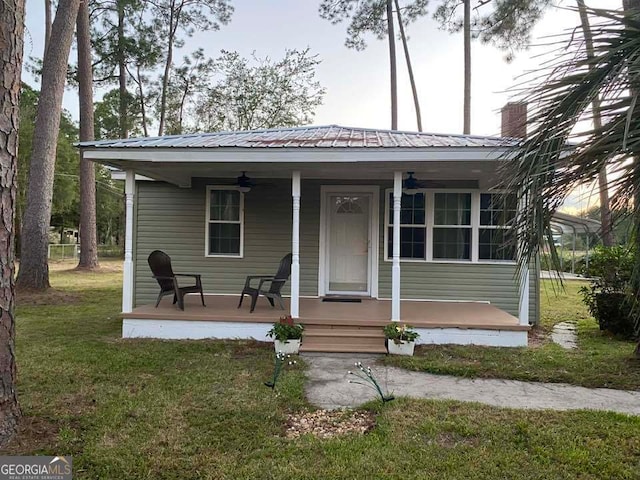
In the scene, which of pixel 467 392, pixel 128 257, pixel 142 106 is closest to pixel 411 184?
pixel 467 392

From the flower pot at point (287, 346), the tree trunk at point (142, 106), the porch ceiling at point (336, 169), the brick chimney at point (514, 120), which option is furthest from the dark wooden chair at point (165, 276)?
the tree trunk at point (142, 106)

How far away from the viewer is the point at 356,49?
15805mm

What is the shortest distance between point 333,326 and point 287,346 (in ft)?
2.58

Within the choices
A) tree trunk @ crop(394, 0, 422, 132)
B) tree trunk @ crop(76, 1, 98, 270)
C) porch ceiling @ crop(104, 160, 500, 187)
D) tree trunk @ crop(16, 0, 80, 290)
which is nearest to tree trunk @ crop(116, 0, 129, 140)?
tree trunk @ crop(76, 1, 98, 270)

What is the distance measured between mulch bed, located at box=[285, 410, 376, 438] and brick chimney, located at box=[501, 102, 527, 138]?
2307 millimetres

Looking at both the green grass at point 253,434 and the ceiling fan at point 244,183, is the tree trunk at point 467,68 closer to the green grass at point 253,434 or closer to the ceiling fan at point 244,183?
the ceiling fan at point 244,183

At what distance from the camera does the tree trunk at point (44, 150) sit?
9664 mm

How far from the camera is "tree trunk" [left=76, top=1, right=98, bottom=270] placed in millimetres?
13008

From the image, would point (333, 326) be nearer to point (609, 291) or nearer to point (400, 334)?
point (400, 334)

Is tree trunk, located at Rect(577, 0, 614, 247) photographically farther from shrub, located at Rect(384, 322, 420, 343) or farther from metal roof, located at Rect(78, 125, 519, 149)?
shrub, located at Rect(384, 322, 420, 343)

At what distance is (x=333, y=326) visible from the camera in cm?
587

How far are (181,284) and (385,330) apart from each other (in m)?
4.20

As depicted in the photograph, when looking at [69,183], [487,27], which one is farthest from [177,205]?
[69,183]

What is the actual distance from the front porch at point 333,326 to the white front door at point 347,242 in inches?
57.0
